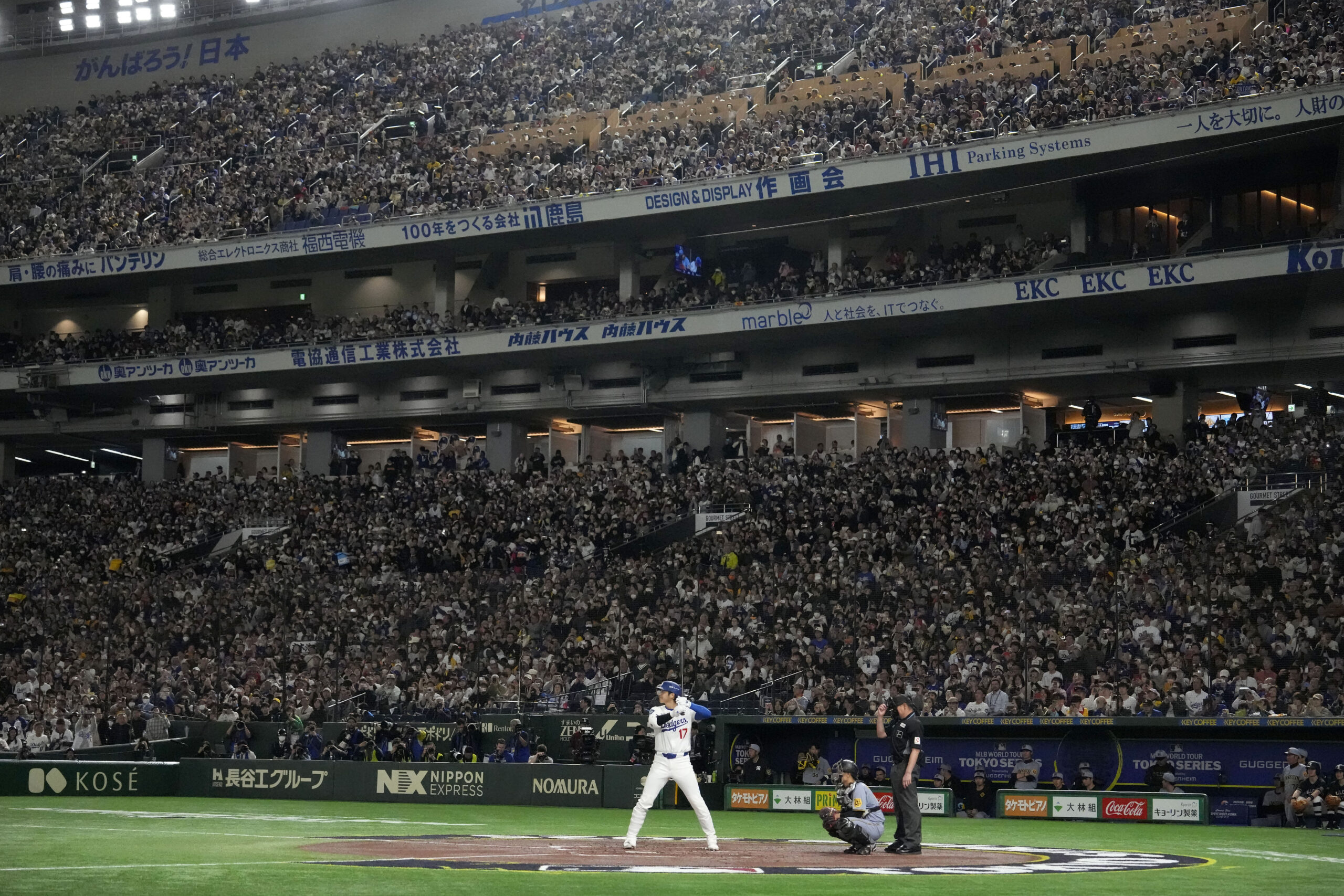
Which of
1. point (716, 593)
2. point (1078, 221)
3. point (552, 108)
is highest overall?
point (552, 108)

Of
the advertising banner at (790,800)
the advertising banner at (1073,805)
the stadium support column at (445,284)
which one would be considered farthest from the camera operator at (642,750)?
the stadium support column at (445,284)

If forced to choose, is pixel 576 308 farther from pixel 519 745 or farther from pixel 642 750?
pixel 642 750

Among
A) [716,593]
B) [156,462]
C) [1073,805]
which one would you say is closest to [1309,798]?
[1073,805]

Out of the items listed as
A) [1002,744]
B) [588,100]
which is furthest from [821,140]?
[1002,744]

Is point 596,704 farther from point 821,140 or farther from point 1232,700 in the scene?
point 821,140

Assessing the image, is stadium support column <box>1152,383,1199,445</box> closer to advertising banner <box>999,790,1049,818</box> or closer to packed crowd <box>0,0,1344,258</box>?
packed crowd <box>0,0,1344,258</box>

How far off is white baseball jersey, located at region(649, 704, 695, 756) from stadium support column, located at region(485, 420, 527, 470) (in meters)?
37.1

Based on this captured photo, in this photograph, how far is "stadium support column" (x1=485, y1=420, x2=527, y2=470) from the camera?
51500 mm

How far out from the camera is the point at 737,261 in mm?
48469

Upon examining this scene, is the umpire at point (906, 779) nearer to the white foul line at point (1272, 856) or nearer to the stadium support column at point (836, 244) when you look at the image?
the white foul line at point (1272, 856)

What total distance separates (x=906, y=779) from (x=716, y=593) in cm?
1978

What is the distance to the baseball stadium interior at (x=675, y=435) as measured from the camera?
23906 millimetres

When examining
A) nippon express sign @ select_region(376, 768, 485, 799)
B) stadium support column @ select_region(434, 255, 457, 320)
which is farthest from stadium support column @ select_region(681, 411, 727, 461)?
nippon express sign @ select_region(376, 768, 485, 799)

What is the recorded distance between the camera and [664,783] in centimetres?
1434
